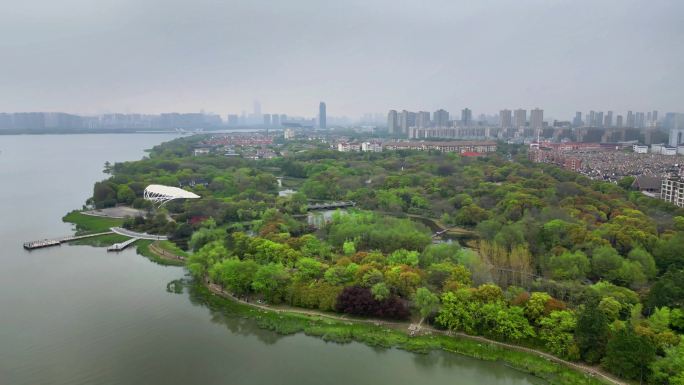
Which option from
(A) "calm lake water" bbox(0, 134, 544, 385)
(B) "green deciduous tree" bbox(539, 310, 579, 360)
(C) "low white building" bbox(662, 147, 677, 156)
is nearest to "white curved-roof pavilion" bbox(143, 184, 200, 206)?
(A) "calm lake water" bbox(0, 134, 544, 385)

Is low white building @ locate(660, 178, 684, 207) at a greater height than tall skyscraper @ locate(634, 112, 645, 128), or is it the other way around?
tall skyscraper @ locate(634, 112, 645, 128)

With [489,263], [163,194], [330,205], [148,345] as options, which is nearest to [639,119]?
[330,205]

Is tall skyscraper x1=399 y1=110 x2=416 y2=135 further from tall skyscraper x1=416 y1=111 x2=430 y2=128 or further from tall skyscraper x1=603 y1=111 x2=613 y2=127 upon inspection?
tall skyscraper x1=603 y1=111 x2=613 y2=127

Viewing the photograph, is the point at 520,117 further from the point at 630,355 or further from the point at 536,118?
the point at 630,355

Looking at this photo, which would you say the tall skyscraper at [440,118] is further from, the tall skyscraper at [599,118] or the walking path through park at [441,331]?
the walking path through park at [441,331]

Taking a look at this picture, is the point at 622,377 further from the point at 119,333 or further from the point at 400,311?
the point at 119,333

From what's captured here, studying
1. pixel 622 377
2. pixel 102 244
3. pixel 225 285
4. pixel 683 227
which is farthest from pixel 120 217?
pixel 683 227
